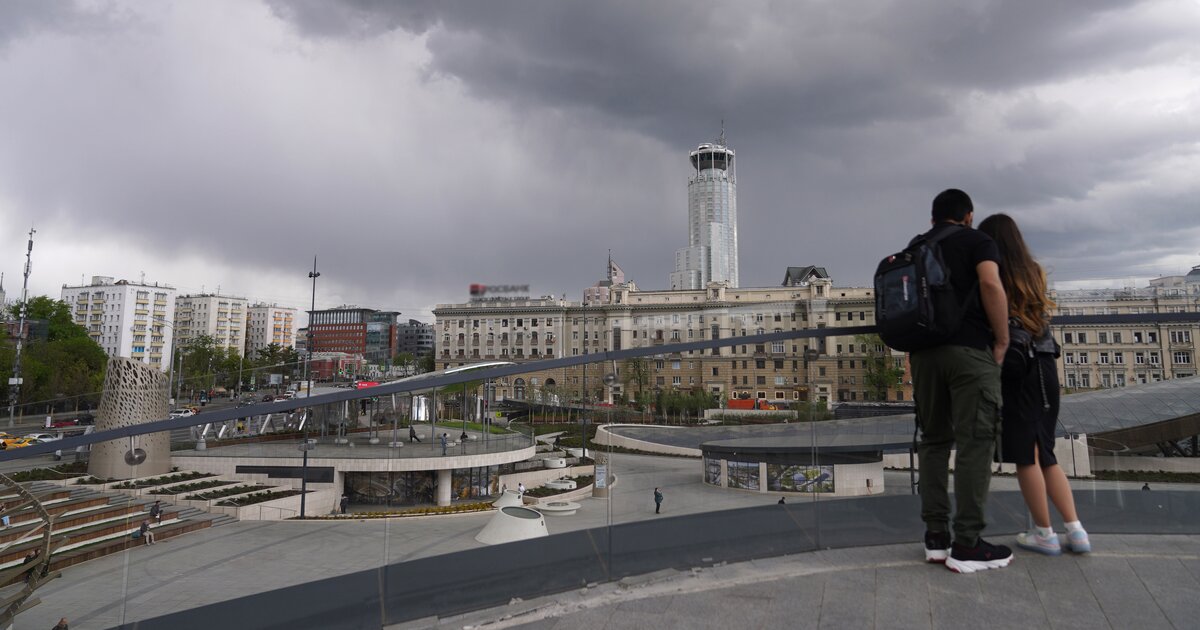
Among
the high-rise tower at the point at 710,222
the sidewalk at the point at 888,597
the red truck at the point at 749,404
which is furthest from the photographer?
the high-rise tower at the point at 710,222

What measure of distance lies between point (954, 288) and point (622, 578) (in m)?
2.57

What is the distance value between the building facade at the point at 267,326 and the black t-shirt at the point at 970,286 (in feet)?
539

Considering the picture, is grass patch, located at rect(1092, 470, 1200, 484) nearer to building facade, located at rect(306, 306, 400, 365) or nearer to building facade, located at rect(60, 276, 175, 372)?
building facade, located at rect(60, 276, 175, 372)

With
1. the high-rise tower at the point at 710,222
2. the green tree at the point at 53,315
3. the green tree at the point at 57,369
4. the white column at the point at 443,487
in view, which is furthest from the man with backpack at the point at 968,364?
the high-rise tower at the point at 710,222

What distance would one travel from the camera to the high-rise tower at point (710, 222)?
14425cm

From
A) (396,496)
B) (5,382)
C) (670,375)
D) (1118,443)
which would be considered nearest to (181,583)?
(396,496)

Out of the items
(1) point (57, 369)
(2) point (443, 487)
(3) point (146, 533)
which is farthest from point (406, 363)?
(3) point (146, 533)

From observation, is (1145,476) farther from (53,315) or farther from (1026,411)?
(53,315)

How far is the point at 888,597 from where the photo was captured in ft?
10.6

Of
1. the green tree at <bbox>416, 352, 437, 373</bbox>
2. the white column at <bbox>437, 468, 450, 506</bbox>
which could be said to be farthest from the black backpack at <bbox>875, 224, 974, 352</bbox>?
the green tree at <bbox>416, 352, 437, 373</bbox>

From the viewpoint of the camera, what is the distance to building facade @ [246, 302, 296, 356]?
494 feet

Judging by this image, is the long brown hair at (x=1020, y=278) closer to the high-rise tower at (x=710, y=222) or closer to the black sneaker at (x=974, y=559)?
the black sneaker at (x=974, y=559)

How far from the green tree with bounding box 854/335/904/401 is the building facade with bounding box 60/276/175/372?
12472 cm

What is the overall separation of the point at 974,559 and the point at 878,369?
6.97 ft
